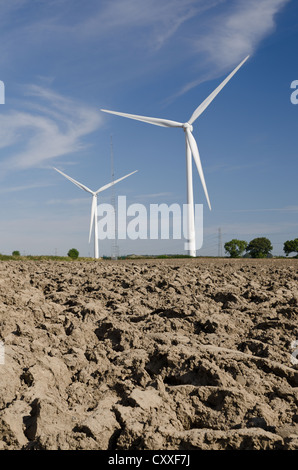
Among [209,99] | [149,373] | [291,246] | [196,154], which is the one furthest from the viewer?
[291,246]

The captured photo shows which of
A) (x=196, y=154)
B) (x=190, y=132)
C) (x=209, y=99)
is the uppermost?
(x=209, y=99)

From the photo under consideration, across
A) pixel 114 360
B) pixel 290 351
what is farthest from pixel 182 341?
Answer: pixel 290 351

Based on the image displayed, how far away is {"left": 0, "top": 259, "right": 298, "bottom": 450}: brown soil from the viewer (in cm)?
404

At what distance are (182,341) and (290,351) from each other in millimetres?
1417

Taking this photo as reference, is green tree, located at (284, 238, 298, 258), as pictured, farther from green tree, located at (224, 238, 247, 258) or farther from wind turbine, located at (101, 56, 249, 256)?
wind turbine, located at (101, 56, 249, 256)

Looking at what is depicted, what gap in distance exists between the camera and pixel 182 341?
595cm

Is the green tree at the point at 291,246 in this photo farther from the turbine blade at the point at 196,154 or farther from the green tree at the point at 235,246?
the turbine blade at the point at 196,154

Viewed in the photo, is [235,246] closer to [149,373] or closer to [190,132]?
[190,132]

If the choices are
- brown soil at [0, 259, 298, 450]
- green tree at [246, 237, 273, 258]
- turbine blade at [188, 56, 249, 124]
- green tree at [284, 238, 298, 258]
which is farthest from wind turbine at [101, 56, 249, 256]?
green tree at [246, 237, 273, 258]

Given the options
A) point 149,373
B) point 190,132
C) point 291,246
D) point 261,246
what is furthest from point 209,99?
point 261,246

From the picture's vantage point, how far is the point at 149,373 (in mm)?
5297
